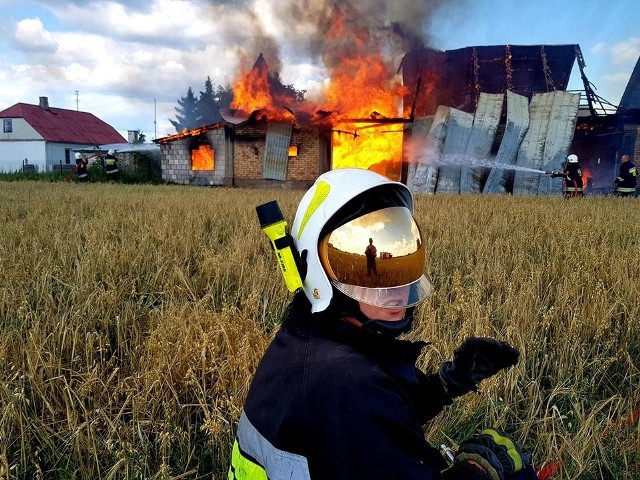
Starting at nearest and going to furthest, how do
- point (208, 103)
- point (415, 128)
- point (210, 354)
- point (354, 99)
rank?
point (210, 354) < point (415, 128) < point (354, 99) < point (208, 103)

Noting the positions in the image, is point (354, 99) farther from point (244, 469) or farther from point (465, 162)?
point (244, 469)

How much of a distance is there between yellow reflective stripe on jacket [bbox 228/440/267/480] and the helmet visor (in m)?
0.53

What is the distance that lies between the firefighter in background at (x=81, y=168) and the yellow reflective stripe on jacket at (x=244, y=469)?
21.9 metres

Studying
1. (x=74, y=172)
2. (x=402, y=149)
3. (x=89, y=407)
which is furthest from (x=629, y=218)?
(x=74, y=172)

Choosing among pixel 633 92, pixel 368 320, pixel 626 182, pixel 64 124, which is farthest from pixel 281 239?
pixel 64 124

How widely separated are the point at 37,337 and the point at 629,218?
28.5 ft

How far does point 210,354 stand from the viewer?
2.49 meters

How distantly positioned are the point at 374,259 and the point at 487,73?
82.5 feet

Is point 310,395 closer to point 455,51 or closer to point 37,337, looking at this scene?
point 37,337

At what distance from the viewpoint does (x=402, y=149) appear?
2103cm

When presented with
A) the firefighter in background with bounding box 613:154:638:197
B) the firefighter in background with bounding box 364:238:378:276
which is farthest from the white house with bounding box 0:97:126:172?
the firefighter in background with bounding box 364:238:378:276

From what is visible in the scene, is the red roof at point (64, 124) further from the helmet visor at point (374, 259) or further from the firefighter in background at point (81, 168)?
the helmet visor at point (374, 259)

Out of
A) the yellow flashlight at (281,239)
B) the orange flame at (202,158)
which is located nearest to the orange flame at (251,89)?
the orange flame at (202,158)

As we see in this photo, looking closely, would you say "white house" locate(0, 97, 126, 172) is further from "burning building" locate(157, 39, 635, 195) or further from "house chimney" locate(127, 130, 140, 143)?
"burning building" locate(157, 39, 635, 195)
